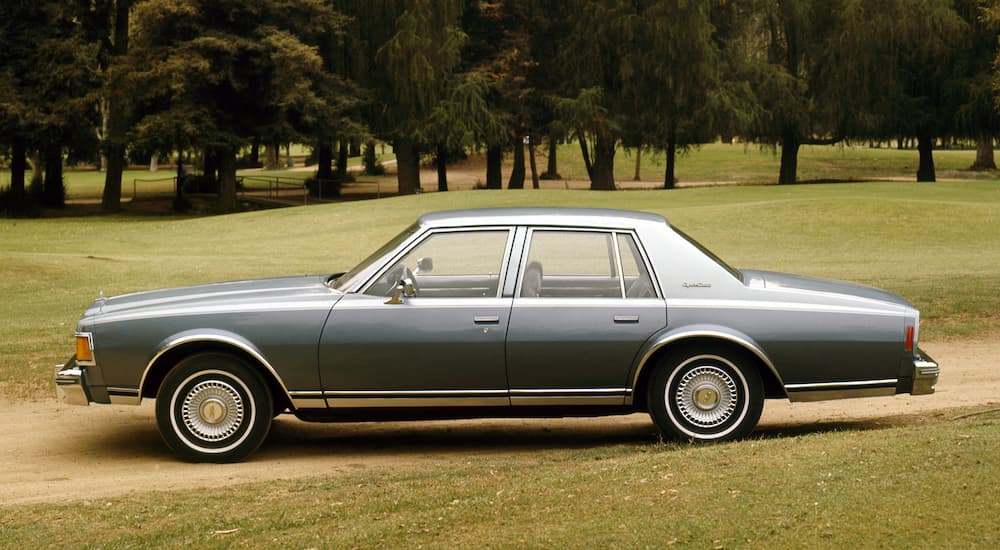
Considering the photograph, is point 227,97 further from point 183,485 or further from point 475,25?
point 183,485

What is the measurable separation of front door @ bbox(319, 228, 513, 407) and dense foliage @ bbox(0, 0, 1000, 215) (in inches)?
1341

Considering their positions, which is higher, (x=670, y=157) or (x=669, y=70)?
(x=669, y=70)

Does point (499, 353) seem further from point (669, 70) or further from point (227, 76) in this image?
point (669, 70)

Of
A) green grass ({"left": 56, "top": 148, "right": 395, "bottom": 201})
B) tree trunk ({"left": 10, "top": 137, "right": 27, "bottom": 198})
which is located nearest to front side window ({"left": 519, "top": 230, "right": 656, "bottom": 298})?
tree trunk ({"left": 10, "top": 137, "right": 27, "bottom": 198})

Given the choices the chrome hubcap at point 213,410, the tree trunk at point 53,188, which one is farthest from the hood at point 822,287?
the tree trunk at point 53,188

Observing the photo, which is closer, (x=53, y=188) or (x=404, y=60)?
(x=404, y=60)

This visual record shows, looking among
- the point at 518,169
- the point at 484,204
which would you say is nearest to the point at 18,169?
the point at 484,204

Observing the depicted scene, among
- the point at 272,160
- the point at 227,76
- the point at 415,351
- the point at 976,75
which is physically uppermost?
the point at 976,75

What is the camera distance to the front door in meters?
7.59

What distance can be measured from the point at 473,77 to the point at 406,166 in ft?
15.9

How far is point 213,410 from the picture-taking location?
7.70 metres

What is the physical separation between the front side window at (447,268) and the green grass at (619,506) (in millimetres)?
1274

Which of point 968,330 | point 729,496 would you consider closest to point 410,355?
point 729,496

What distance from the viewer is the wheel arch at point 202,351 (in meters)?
7.54
